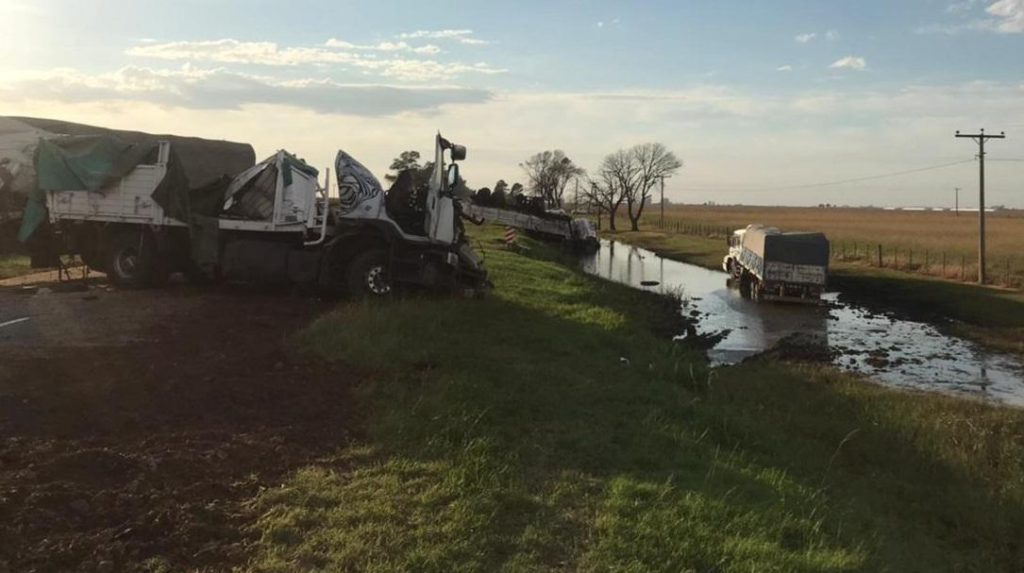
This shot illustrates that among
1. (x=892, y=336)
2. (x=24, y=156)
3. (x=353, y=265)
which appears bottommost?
(x=892, y=336)

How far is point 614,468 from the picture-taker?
6594 mm

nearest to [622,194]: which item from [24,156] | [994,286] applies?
[994,286]

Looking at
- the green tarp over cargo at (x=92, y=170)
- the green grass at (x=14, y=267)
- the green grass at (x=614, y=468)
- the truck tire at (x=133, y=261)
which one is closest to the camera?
the green grass at (x=614, y=468)

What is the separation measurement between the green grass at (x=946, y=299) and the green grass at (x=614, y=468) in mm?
10928

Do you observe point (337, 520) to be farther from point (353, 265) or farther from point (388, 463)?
point (353, 265)

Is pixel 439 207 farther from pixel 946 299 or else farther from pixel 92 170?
pixel 946 299

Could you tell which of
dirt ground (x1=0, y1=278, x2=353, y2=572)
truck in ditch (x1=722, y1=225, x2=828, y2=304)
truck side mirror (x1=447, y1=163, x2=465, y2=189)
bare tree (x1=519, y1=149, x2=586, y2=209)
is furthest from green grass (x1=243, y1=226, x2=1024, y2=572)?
bare tree (x1=519, y1=149, x2=586, y2=209)

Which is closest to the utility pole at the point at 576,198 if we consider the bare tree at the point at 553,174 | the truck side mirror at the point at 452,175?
the bare tree at the point at 553,174

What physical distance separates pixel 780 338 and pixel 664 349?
7481mm

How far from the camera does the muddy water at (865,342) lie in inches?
663

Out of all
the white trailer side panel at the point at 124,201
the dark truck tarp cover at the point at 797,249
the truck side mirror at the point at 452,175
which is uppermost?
the truck side mirror at the point at 452,175

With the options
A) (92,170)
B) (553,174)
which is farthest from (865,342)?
(553,174)

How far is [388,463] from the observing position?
20.4 ft

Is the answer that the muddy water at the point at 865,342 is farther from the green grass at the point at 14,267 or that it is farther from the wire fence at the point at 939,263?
the green grass at the point at 14,267
